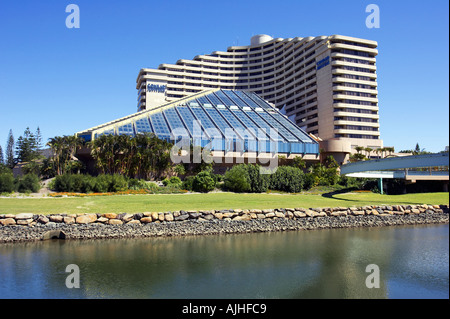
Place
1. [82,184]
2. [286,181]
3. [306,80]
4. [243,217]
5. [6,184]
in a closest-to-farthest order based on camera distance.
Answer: [243,217]
[6,184]
[82,184]
[286,181]
[306,80]

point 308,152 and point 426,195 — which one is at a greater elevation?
point 308,152

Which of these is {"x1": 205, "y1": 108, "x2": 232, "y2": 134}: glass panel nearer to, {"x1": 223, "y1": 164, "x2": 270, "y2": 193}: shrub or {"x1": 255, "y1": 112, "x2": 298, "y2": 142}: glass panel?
{"x1": 255, "y1": 112, "x2": 298, "y2": 142}: glass panel

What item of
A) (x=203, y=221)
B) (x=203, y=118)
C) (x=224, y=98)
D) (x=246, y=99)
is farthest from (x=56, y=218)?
(x=246, y=99)

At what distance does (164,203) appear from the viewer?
33062 millimetres

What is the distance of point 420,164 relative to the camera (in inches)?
1464

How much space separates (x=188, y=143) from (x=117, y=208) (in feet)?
100.0

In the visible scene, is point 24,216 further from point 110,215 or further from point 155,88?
point 155,88

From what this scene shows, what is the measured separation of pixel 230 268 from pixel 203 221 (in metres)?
11.5

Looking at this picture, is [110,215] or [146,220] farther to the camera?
[146,220]

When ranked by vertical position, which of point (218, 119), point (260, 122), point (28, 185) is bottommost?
point (28, 185)
